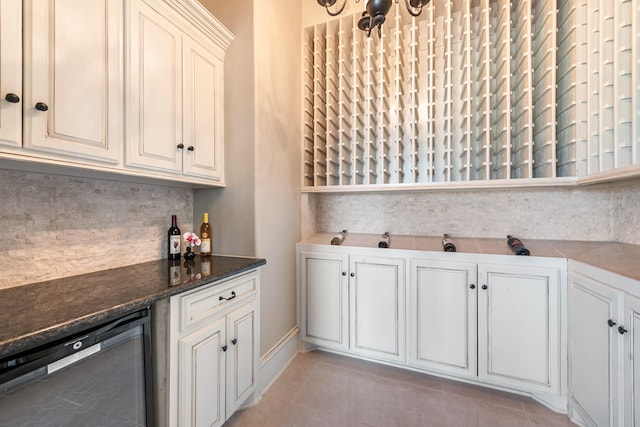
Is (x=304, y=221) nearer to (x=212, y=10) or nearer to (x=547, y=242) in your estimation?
(x=212, y=10)

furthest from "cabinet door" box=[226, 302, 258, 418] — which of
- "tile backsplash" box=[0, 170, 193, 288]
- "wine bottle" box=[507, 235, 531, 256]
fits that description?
"wine bottle" box=[507, 235, 531, 256]

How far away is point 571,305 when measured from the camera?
151 cm

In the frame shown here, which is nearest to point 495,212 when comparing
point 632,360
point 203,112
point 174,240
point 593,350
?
point 593,350

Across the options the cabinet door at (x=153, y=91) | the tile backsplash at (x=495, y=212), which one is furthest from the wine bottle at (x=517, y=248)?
the cabinet door at (x=153, y=91)

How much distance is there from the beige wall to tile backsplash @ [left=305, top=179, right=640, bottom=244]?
2.17 feet

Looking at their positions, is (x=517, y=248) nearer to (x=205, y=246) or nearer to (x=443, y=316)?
(x=443, y=316)

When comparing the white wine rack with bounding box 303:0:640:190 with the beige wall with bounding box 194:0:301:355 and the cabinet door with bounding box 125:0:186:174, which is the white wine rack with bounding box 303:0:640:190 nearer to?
the beige wall with bounding box 194:0:301:355

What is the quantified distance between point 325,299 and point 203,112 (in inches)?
65.9

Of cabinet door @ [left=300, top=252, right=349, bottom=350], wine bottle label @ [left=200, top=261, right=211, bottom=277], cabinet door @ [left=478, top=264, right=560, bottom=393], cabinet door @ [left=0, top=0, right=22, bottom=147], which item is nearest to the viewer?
cabinet door @ [left=0, top=0, right=22, bottom=147]

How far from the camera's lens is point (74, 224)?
1233mm

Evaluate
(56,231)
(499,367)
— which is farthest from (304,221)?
(499,367)

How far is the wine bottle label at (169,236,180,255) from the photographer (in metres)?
1.60

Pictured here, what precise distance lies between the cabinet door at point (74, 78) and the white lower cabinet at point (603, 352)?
2.35 m

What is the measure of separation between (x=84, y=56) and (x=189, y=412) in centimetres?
156
